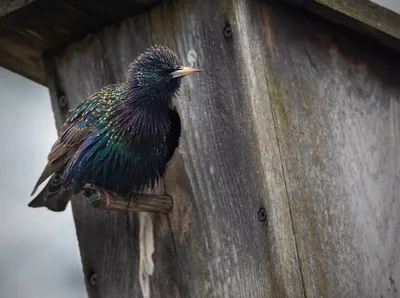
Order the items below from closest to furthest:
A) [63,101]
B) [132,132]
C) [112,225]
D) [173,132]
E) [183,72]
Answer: [183,72], [132,132], [173,132], [112,225], [63,101]

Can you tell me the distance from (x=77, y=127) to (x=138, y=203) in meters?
0.42

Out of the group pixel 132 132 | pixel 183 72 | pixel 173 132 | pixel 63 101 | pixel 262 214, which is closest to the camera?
pixel 262 214

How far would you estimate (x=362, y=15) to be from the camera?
17.6ft

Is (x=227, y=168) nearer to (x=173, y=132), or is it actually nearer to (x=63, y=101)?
(x=173, y=132)

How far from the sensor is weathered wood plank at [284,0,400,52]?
5.30 meters

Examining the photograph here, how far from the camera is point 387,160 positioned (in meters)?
5.68

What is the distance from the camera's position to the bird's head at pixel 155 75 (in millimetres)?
5254

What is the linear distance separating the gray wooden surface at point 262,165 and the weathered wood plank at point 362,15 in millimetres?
100

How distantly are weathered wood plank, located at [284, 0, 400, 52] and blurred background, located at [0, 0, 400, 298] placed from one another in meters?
1.93

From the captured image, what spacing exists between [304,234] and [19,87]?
328cm

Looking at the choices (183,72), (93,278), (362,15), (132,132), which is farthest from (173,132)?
(362,15)

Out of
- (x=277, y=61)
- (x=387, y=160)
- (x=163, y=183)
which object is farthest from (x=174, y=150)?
(x=387, y=160)

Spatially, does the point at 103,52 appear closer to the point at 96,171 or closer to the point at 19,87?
the point at 96,171

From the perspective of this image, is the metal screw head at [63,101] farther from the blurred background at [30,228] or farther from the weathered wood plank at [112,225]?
the blurred background at [30,228]
